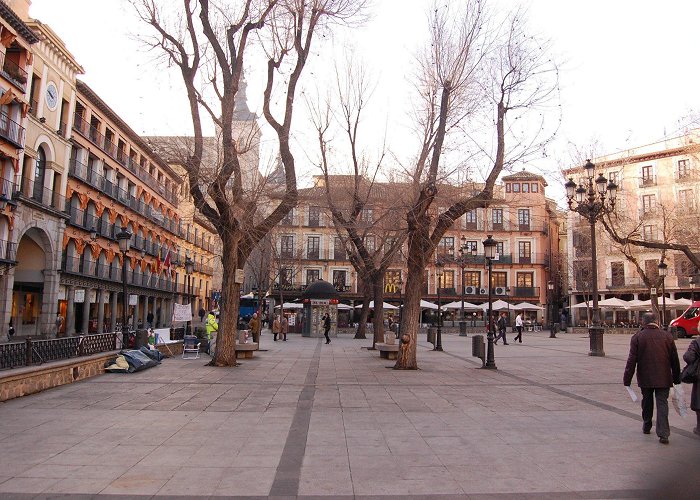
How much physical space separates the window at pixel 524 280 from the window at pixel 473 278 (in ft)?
14.1

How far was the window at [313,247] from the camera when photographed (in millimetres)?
56078

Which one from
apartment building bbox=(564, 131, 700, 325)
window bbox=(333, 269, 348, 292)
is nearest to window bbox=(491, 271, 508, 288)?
apartment building bbox=(564, 131, 700, 325)

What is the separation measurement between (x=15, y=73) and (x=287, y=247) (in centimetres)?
2814

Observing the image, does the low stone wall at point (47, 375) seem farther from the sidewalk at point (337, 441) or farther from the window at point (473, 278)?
the window at point (473, 278)

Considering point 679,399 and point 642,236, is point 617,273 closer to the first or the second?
point 642,236

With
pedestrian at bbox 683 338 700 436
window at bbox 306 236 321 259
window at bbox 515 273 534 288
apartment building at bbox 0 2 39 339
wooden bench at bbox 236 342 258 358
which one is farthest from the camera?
window at bbox 515 273 534 288

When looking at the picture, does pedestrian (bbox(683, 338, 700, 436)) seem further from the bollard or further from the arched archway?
the arched archway

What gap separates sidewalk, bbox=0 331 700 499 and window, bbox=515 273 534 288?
1870 inches

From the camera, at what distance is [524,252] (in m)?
58.6

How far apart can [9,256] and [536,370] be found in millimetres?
25032

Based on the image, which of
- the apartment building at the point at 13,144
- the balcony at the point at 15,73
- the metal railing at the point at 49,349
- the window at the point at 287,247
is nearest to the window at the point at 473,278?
the window at the point at 287,247

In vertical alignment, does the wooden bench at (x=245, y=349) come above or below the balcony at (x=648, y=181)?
below

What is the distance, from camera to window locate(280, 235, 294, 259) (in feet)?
157

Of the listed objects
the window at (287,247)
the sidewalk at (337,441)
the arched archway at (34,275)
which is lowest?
the sidewalk at (337,441)
